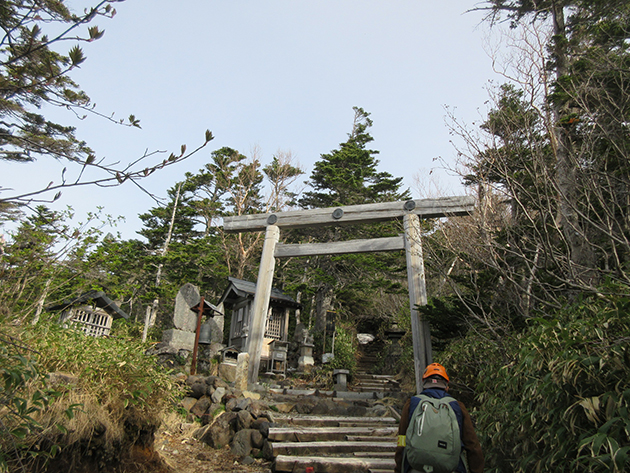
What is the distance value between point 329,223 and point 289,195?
340 inches

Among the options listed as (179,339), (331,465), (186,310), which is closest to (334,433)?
(331,465)

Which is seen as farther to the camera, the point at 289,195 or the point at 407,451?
the point at 289,195

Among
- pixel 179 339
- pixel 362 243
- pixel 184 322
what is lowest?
pixel 179 339

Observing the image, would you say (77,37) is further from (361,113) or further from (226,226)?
(361,113)

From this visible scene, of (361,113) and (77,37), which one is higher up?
(361,113)

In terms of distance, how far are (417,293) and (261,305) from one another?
3.48 meters

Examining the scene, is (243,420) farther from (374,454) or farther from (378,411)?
(378,411)

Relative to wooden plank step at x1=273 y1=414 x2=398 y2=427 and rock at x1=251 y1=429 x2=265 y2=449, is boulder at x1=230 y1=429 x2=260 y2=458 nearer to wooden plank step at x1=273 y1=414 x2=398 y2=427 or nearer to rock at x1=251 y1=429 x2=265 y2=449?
rock at x1=251 y1=429 x2=265 y2=449

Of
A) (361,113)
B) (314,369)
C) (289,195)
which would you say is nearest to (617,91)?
(314,369)

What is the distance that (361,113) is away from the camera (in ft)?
71.2

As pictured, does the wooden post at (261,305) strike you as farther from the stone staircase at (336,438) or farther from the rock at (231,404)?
the rock at (231,404)

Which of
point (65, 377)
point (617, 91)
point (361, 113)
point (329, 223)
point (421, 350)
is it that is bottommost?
point (65, 377)

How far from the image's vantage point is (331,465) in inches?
180

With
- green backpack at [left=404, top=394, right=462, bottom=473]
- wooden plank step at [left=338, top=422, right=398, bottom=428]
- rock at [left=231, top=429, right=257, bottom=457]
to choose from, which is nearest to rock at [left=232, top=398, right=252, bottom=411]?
rock at [left=231, top=429, right=257, bottom=457]
